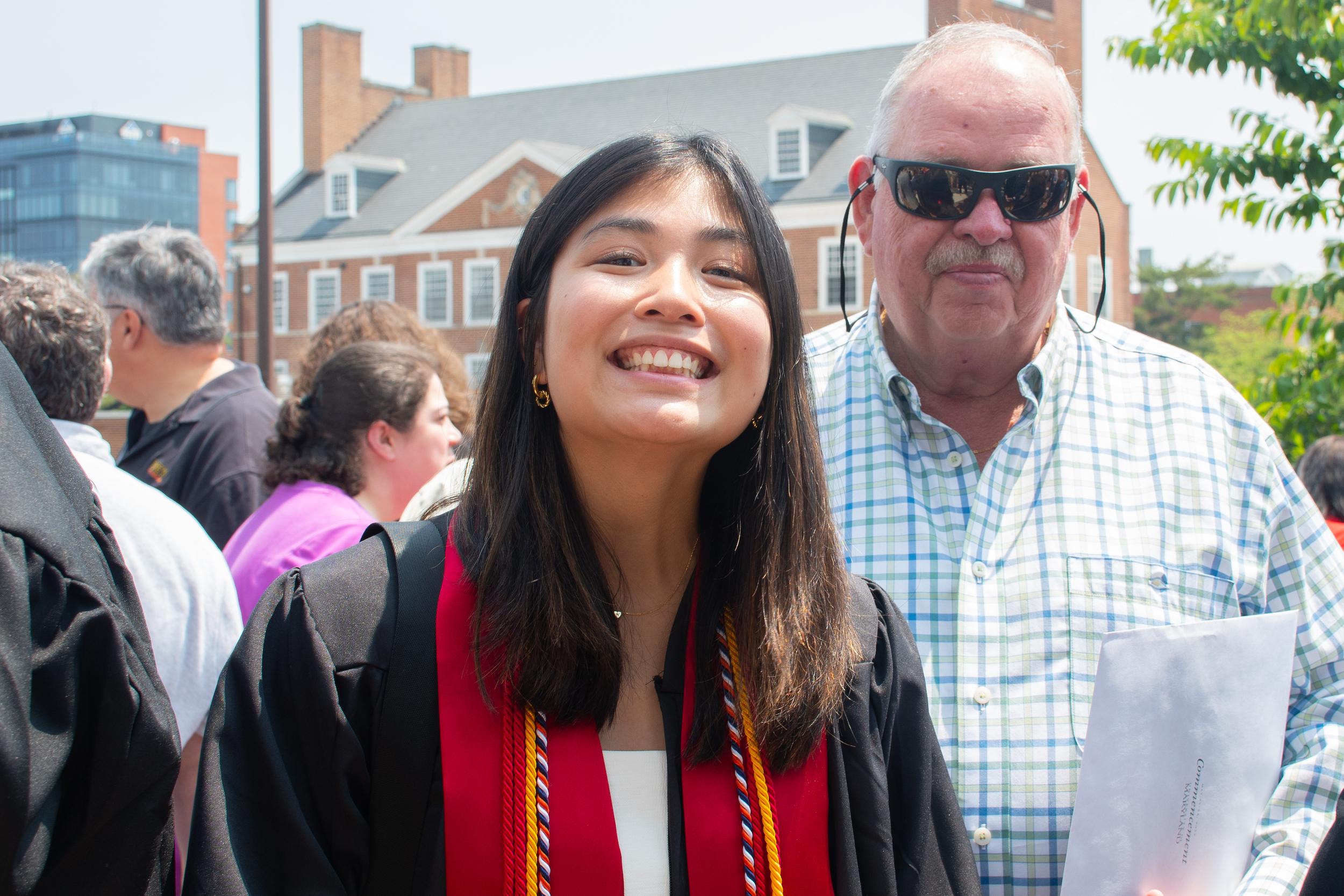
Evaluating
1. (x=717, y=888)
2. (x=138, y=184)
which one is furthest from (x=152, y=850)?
(x=138, y=184)

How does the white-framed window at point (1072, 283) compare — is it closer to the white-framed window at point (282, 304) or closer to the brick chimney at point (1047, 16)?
the brick chimney at point (1047, 16)

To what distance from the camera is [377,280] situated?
39.9 metres

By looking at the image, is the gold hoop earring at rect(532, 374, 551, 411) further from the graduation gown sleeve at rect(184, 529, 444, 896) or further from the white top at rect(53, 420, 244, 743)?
the white top at rect(53, 420, 244, 743)

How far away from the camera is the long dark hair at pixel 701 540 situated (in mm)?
1985

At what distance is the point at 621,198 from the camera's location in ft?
6.78

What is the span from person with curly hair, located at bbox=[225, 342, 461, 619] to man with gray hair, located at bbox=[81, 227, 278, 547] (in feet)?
2.14

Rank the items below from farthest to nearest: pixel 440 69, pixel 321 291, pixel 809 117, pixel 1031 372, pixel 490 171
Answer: pixel 440 69 < pixel 321 291 < pixel 490 171 < pixel 809 117 < pixel 1031 372

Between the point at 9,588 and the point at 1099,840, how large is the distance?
1836 mm

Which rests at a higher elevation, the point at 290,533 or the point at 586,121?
the point at 586,121

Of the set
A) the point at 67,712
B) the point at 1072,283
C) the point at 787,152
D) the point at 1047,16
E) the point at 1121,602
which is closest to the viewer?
the point at 67,712

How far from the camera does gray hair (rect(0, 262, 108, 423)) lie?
10.1ft

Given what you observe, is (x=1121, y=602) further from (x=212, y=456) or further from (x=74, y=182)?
(x=74, y=182)

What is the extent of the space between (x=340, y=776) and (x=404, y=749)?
3.9 inches

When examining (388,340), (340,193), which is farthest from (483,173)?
(388,340)
